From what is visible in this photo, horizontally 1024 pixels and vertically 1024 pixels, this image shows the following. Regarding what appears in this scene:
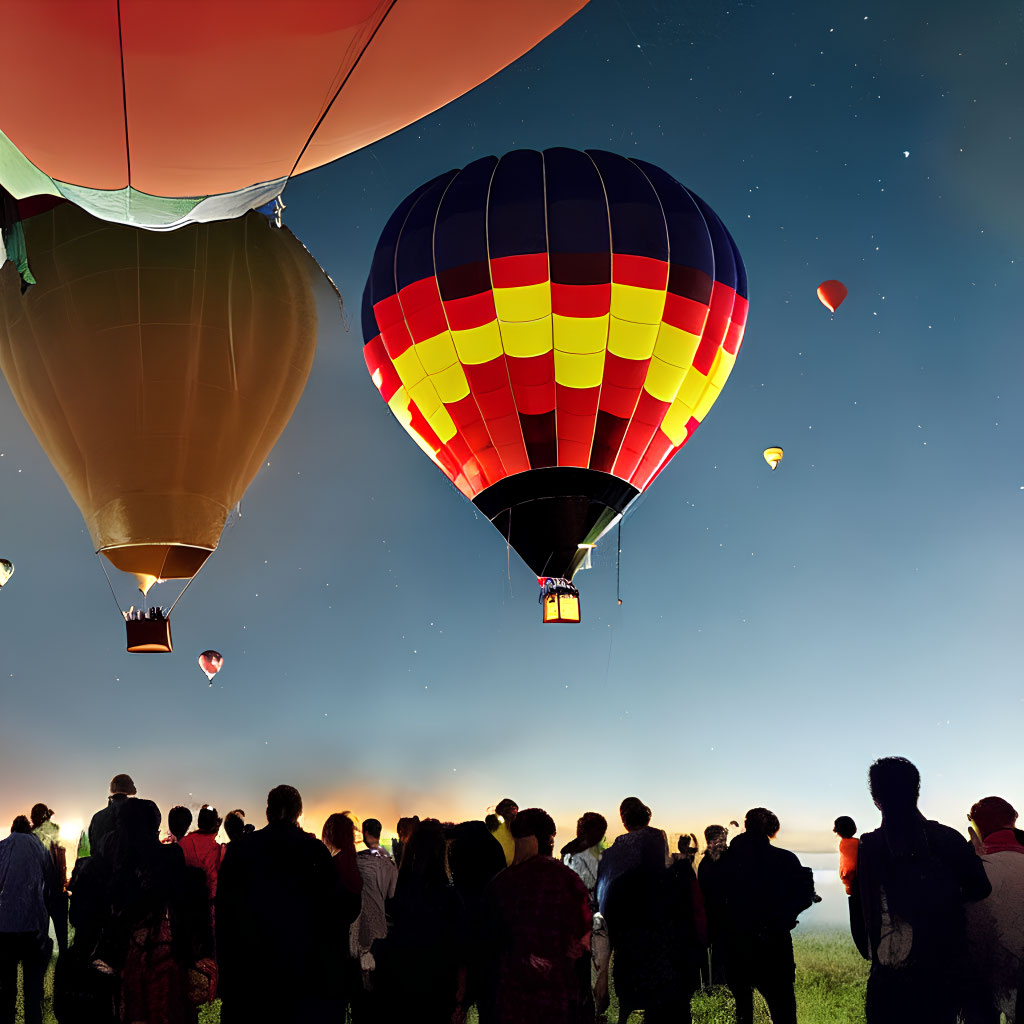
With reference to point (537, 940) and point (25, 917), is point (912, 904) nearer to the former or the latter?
point (537, 940)

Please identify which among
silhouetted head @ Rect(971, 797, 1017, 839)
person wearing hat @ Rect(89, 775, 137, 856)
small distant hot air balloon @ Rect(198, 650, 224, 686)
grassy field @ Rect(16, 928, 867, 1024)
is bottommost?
grassy field @ Rect(16, 928, 867, 1024)

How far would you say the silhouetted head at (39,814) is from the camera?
5.21m

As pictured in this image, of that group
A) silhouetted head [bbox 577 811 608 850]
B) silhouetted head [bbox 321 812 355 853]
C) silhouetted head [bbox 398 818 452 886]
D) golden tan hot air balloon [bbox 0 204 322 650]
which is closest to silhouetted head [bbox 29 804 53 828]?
silhouetted head [bbox 321 812 355 853]

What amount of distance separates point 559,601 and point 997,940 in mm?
6862

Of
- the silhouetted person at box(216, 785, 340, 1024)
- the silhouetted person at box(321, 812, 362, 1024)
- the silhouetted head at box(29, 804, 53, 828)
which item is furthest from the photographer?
the silhouetted head at box(29, 804, 53, 828)

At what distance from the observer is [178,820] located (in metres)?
4.50

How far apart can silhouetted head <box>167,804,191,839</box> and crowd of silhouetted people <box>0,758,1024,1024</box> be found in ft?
2.63

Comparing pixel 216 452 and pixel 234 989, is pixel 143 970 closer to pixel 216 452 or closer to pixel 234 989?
pixel 234 989

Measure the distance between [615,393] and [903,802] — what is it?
694 cm

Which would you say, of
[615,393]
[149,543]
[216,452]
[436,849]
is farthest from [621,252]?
[436,849]

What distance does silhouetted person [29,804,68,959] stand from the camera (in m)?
5.00

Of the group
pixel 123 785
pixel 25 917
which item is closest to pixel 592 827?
pixel 123 785

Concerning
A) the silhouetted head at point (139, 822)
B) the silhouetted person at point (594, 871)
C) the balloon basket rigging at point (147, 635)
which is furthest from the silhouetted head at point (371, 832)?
the balloon basket rigging at point (147, 635)

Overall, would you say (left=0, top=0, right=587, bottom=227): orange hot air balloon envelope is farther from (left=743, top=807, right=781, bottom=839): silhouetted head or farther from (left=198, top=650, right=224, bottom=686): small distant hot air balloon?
(left=198, top=650, right=224, bottom=686): small distant hot air balloon
